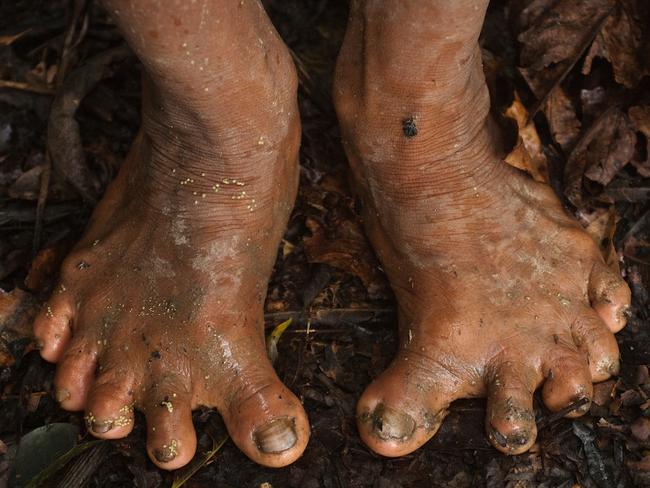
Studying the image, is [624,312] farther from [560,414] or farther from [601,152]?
[601,152]

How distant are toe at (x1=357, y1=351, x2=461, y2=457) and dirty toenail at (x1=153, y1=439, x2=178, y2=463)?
0.43 meters

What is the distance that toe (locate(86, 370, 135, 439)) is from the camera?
1.66 meters

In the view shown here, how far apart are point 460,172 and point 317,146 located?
54 cm

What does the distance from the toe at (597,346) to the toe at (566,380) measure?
0.04 meters

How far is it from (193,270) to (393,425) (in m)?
0.61

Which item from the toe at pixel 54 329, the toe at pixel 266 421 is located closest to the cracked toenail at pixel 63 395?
the toe at pixel 54 329

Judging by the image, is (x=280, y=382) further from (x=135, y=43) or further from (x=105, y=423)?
(x=135, y=43)

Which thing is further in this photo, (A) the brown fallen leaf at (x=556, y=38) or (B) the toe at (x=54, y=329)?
(A) the brown fallen leaf at (x=556, y=38)

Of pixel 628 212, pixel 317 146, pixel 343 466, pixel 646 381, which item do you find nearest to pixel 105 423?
pixel 343 466

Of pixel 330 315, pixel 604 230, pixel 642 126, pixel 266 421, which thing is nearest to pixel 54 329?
pixel 266 421

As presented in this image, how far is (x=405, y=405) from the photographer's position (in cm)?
168

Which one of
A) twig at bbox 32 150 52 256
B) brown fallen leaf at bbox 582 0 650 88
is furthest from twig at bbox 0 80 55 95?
brown fallen leaf at bbox 582 0 650 88

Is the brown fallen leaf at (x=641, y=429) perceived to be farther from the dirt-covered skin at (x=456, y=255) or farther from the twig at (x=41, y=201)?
the twig at (x=41, y=201)

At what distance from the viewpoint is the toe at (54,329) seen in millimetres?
1811
